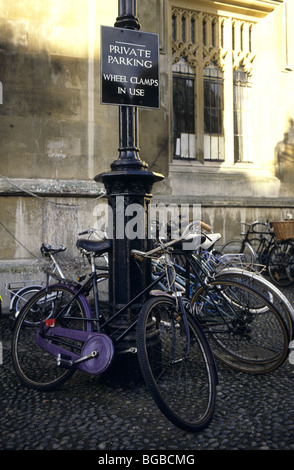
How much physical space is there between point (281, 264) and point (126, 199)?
187 inches

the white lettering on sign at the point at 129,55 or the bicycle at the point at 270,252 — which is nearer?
the white lettering on sign at the point at 129,55

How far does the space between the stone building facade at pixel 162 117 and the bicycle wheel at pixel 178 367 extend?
3.40 meters

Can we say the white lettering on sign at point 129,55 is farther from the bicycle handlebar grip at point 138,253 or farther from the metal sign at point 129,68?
the bicycle handlebar grip at point 138,253

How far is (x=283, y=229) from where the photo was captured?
714cm

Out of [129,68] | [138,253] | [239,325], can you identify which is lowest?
[239,325]

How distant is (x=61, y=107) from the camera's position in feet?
20.6

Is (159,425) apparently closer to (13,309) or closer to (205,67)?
(13,309)

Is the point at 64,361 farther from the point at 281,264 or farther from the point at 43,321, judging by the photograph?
the point at 281,264

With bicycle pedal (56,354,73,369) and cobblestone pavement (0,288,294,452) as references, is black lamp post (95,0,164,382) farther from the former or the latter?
cobblestone pavement (0,288,294,452)

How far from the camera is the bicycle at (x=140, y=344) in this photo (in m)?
2.57

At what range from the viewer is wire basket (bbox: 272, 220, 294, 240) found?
7.13 meters

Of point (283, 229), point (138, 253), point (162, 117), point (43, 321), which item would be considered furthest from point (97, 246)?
point (283, 229)

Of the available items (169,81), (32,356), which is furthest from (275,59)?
(32,356)

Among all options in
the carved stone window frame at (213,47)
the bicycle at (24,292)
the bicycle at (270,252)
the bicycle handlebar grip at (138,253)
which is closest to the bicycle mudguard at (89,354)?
the bicycle handlebar grip at (138,253)
